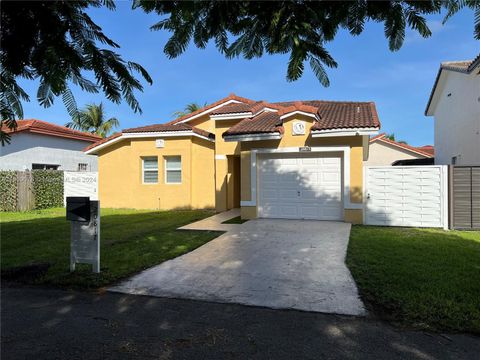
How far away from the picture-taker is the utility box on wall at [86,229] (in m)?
6.24

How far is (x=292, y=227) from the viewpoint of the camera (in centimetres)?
1105

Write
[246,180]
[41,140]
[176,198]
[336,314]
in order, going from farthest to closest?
[41,140], [176,198], [246,180], [336,314]

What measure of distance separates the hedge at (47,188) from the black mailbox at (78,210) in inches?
549

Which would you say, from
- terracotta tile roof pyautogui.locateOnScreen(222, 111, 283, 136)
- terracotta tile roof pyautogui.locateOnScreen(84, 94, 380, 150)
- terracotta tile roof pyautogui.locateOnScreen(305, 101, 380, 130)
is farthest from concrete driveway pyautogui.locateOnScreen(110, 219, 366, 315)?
terracotta tile roof pyautogui.locateOnScreen(222, 111, 283, 136)

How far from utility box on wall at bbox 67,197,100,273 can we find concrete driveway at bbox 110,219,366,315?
2.97 feet

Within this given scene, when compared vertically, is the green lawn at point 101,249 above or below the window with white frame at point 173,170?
below

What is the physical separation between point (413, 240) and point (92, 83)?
8.80m

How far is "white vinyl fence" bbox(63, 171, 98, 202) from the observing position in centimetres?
1950

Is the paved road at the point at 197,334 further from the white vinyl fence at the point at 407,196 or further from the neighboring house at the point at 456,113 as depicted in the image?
the neighboring house at the point at 456,113

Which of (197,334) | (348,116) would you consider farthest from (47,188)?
(197,334)

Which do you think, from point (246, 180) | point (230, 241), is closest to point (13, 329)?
point (230, 241)

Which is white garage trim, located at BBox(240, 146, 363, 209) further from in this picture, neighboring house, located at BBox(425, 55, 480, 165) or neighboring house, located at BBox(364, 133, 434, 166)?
neighboring house, located at BBox(364, 133, 434, 166)

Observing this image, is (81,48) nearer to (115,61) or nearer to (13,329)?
(115,61)

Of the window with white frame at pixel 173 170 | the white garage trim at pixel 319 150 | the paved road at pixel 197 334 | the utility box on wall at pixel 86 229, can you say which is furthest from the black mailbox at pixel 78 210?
the window with white frame at pixel 173 170
